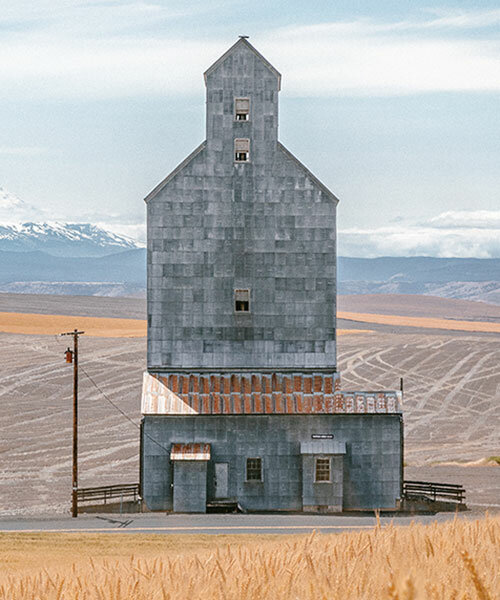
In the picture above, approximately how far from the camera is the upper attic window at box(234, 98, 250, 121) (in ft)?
169

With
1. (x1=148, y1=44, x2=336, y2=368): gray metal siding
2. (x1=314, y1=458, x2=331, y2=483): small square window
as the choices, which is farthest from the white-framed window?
(x1=148, y1=44, x2=336, y2=368): gray metal siding

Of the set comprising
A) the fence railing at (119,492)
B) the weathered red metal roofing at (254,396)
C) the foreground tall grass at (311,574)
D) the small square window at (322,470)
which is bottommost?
the fence railing at (119,492)

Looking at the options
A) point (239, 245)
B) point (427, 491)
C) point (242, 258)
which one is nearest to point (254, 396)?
point (242, 258)

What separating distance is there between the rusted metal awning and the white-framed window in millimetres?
6157

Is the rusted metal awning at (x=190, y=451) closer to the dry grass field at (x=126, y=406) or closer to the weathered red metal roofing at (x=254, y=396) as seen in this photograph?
the weathered red metal roofing at (x=254, y=396)

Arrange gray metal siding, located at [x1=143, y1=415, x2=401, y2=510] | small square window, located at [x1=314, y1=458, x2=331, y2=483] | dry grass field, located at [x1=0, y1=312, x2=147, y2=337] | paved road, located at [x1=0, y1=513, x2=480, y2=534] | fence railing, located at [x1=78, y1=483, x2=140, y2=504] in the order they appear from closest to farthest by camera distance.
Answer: paved road, located at [x1=0, y1=513, x2=480, y2=534] < fence railing, located at [x1=78, y1=483, x2=140, y2=504] < gray metal siding, located at [x1=143, y1=415, x2=401, y2=510] < small square window, located at [x1=314, y1=458, x2=331, y2=483] < dry grass field, located at [x1=0, y1=312, x2=147, y2=337]

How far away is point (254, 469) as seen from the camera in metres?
47.5

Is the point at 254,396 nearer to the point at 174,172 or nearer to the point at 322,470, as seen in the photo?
the point at 322,470

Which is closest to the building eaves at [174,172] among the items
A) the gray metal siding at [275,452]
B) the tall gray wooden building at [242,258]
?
the tall gray wooden building at [242,258]

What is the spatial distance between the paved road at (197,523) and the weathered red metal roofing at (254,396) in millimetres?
5785

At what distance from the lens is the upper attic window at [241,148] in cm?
5138

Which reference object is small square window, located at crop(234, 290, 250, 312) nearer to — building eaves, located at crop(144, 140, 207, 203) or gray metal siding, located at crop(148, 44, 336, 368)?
gray metal siding, located at crop(148, 44, 336, 368)

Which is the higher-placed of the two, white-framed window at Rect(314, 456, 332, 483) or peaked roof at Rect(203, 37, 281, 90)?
peaked roof at Rect(203, 37, 281, 90)

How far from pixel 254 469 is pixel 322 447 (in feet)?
13.0
